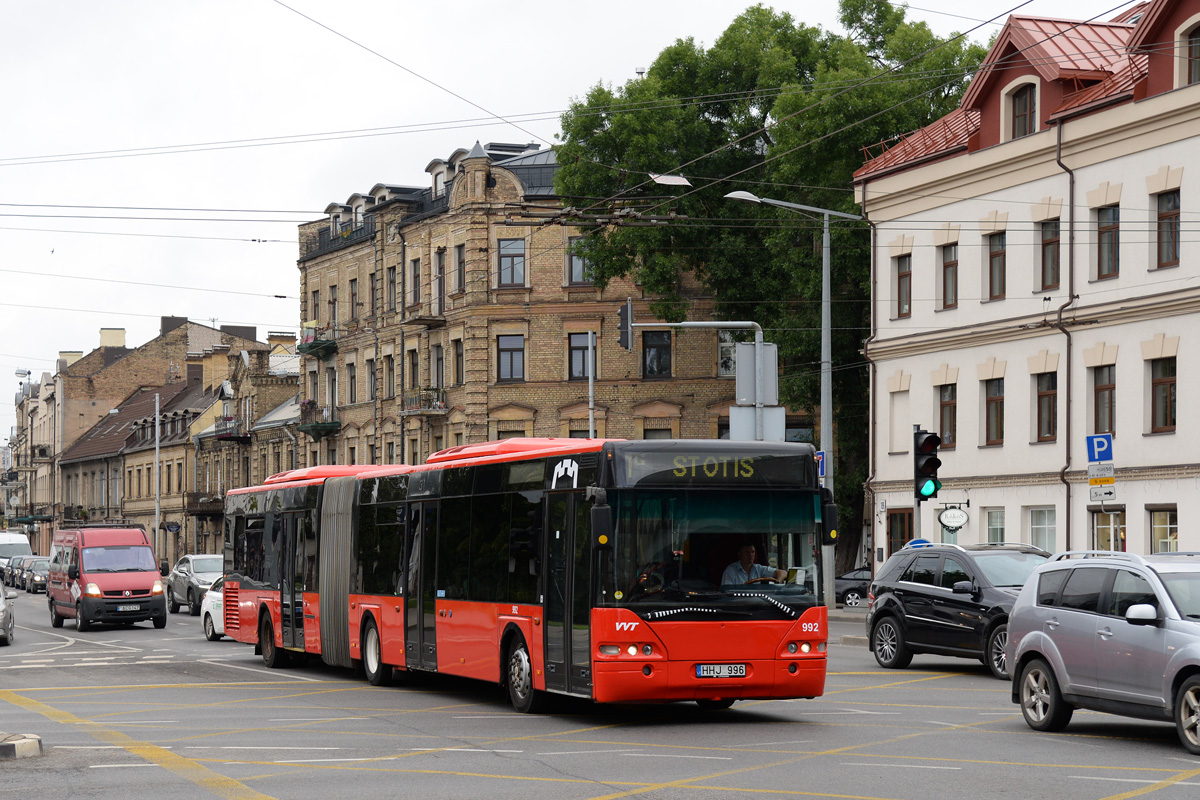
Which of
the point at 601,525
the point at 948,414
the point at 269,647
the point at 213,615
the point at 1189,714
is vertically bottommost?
the point at 213,615

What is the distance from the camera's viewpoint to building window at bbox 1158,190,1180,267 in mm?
33219

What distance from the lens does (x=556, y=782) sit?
39.2 feet

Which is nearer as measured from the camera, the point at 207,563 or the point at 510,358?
the point at 207,563

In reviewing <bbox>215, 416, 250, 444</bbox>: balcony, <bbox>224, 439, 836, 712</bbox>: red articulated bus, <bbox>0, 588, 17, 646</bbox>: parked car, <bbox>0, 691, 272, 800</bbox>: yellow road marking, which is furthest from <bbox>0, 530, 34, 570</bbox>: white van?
<bbox>224, 439, 836, 712</bbox>: red articulated bus

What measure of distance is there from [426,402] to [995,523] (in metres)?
27.9

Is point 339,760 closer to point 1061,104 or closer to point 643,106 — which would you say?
point 1061,104

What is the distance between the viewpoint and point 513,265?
6022cm

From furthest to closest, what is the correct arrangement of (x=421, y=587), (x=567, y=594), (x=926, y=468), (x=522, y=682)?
1. (x=926, y=468)
2. (x=421, y=587)
3. (x=522, y=682)
4. (x=567, y=594)

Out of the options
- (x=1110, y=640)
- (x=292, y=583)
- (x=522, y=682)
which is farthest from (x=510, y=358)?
(x=1110, y=640)

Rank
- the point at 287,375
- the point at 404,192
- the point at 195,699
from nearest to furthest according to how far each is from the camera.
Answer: the point at 195,699
the point at 404,192
the point at 287,375

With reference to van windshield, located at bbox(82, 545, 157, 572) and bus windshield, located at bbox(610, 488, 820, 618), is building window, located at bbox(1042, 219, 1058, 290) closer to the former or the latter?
van windshield, located at bbox(82, 545, 157, 572)

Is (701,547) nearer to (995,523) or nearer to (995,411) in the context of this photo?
(995,523)

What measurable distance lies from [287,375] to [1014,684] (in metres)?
70.7

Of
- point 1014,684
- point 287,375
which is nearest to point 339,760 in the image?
point 1014,684
